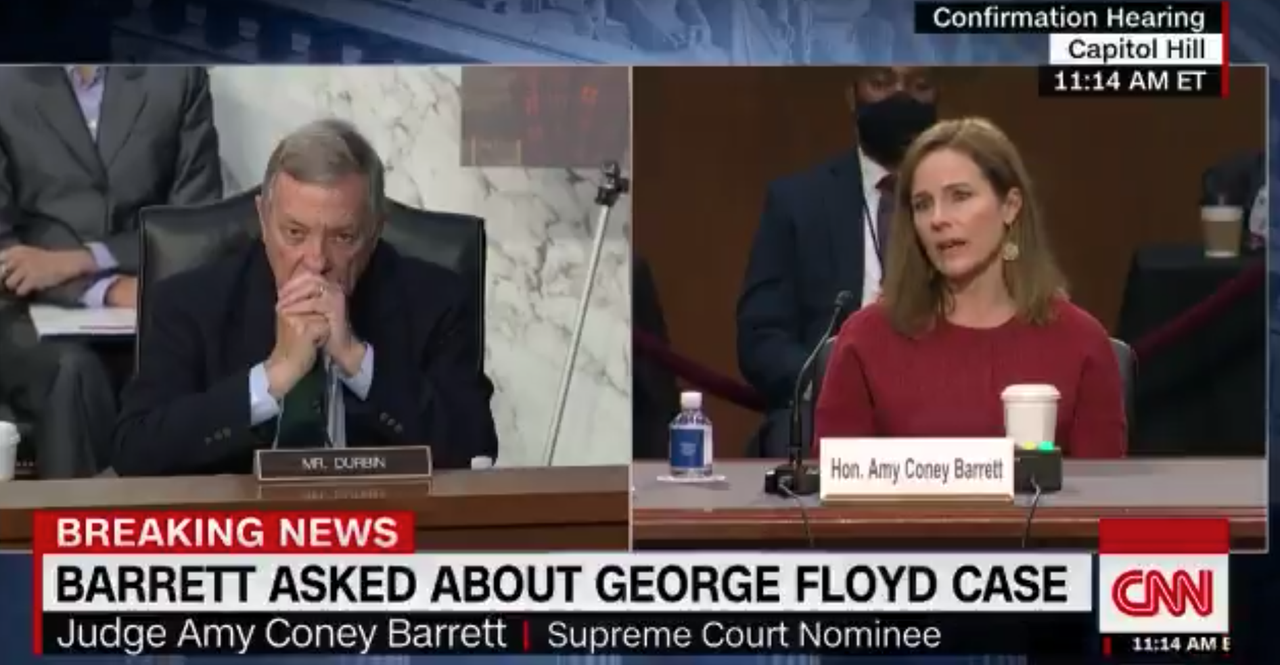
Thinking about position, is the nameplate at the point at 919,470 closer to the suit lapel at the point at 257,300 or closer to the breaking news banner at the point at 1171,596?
the breaking news banner at the point at 1171,596

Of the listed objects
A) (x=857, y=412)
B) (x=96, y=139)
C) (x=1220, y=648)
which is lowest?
(x=1220, y=648)

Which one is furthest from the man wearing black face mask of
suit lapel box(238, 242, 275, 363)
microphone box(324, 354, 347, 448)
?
suit lapel box(238, 242, 275, 363)

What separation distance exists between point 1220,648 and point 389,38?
2.08 meters

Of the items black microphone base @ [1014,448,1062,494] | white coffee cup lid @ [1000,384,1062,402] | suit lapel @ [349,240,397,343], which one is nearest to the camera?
black microphone base @ [1014,448,1062,494]

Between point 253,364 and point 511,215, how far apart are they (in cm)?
60

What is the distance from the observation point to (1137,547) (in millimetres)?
3402

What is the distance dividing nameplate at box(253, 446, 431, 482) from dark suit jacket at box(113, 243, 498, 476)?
3 cm

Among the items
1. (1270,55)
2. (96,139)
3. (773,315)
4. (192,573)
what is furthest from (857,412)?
(96,139)

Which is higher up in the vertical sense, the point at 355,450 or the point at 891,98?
the point at 891,98

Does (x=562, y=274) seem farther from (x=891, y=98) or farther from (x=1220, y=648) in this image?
(x=1220, y=648)

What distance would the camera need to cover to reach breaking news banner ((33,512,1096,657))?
3.45m

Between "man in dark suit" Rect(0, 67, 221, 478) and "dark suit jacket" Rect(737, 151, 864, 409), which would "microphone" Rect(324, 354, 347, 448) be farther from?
"dark suit jacket" Rect(737, 151, 864, 409)

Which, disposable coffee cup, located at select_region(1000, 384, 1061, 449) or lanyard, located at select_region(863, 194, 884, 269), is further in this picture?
lanyard, located at select_region(863, 194, 884, 269)

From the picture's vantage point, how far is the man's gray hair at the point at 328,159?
350cm
